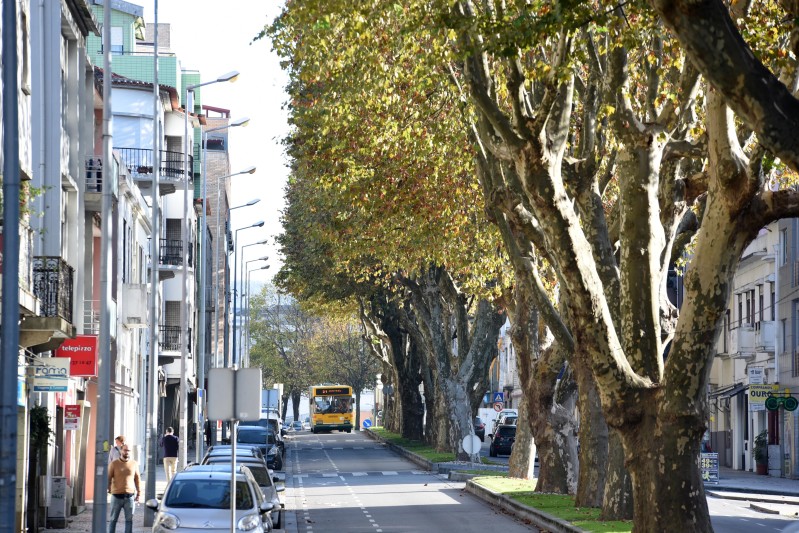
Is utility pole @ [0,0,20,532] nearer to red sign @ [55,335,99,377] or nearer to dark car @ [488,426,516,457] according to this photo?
red sign @ [55,335,99,377]

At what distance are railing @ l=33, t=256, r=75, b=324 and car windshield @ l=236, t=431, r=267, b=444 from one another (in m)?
23.2

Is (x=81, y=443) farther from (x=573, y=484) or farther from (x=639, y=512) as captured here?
(x=639, y=512)

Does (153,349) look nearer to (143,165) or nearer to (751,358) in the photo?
(143,165)

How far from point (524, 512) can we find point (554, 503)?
3.04ft

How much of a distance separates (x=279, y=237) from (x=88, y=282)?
2341cm

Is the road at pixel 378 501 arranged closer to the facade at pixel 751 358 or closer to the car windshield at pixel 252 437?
the car windshield at pixel 252 437

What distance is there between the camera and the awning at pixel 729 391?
55.6 metres

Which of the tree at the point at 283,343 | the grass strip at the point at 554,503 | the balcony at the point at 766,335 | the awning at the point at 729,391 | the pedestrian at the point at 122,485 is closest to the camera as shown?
the pedestrian at the point at 122,485

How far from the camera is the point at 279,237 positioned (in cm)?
5572

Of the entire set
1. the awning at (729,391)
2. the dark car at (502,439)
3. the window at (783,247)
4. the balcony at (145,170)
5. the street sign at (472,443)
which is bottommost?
the dark car at (502,439)

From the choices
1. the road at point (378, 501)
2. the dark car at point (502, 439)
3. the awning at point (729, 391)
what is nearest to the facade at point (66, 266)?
the road at point (378, 501)

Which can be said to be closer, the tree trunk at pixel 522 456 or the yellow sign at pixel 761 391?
the tree trunk at pixel 522 456

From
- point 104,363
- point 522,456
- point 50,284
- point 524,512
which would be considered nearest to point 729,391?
point 522,456

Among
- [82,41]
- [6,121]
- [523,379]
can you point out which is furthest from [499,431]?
[6,121]
